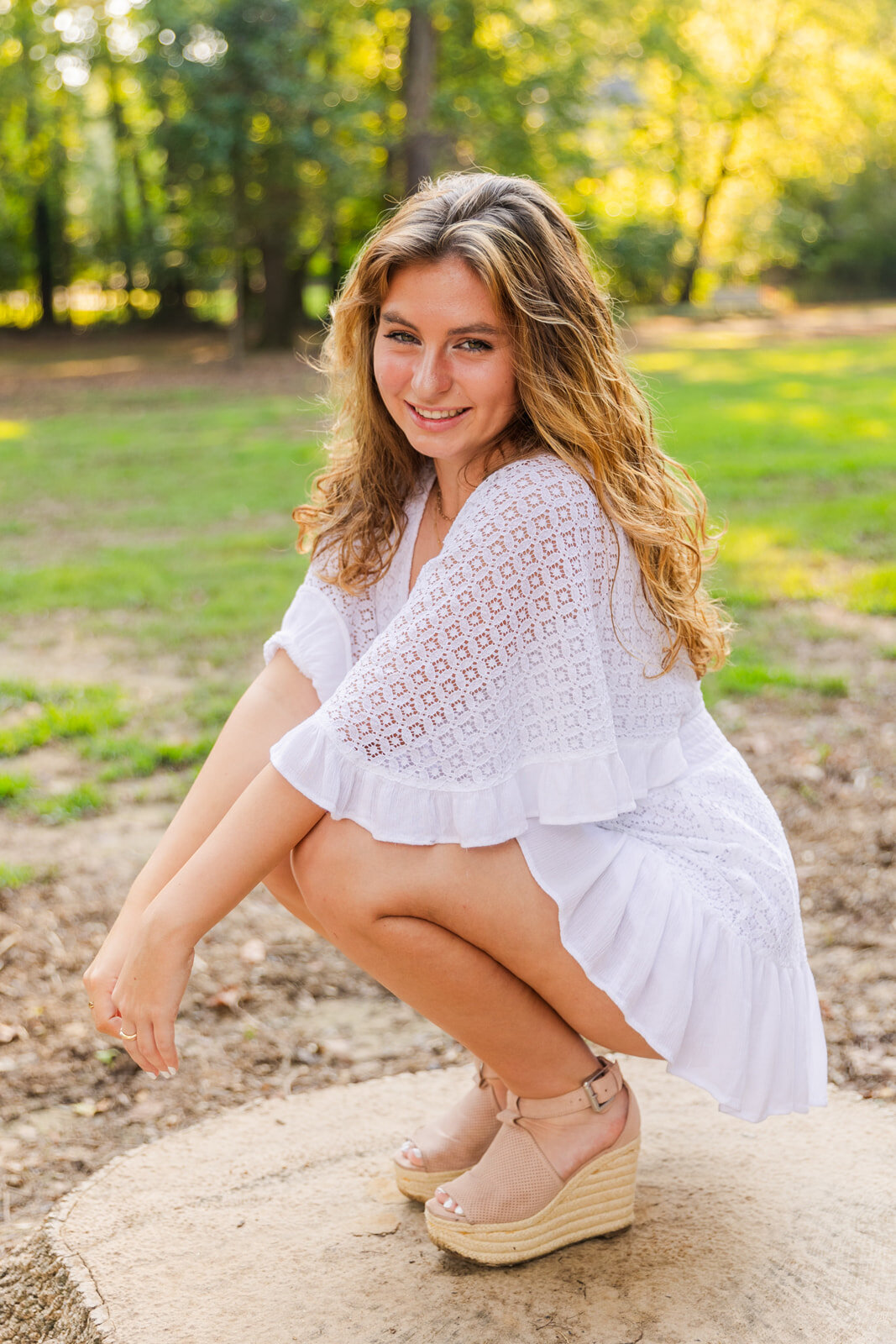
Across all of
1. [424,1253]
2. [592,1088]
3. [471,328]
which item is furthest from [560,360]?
[424,1253]

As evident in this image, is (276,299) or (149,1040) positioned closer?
(149,1040)

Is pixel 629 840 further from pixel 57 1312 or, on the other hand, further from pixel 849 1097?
pixel 57 1312

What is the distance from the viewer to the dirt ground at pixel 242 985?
2.74 meters

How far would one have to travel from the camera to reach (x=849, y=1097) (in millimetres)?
2617

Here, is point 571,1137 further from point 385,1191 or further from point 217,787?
point 217,787

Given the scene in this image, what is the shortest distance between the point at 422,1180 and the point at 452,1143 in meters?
0.08

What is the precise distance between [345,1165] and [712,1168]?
2.25 ft

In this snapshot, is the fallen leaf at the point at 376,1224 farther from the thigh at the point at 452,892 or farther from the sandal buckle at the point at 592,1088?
the thigh at the point at 452,892

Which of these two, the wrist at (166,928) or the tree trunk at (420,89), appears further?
the tree trunk at (420,89)

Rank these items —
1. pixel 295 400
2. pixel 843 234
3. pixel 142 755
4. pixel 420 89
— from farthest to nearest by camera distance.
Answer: pixel 843 234
pixel 420 89
pixel 295 400
pixel 142 755

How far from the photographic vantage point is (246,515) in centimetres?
843

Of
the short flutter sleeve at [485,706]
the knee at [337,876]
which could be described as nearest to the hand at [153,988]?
the knee at [337,876]

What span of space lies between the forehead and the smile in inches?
5.5

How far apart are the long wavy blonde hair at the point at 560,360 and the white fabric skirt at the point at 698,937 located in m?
0.29
